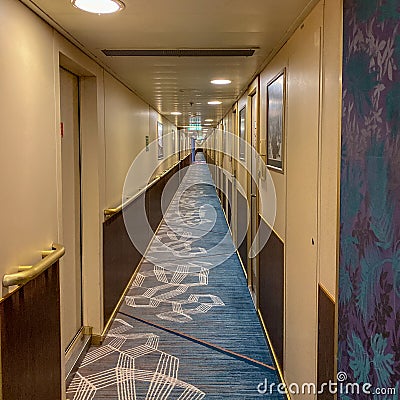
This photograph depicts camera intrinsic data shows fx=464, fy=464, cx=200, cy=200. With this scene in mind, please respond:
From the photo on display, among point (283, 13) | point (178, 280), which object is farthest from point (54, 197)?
point (178, 280)

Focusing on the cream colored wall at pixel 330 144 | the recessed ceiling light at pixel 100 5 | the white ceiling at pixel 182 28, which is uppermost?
the white ceiling at pixel 182 28

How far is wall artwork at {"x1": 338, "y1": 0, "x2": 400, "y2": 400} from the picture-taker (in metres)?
1.19

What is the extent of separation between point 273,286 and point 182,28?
1899 mm

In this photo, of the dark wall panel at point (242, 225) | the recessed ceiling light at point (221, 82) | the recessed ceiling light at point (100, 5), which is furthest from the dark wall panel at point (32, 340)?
the dark wall panel at point (242, 225)

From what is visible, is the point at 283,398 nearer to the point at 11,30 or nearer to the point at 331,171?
the point at 331,171

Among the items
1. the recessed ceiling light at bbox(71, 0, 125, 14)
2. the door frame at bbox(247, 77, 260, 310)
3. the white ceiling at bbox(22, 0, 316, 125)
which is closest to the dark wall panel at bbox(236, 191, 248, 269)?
the door frame at bbox(247, 77, 260, 310)

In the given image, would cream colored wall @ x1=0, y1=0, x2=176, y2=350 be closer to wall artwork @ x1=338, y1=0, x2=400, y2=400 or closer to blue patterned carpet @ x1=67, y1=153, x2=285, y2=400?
blue patterned carpet @ x1=67, y1=153, x2=285, y2=400

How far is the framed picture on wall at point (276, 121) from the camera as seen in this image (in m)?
2.95

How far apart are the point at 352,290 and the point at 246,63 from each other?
7.86ft

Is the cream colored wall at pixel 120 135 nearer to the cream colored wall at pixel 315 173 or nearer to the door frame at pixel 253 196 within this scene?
the door frame at pixel 253 196

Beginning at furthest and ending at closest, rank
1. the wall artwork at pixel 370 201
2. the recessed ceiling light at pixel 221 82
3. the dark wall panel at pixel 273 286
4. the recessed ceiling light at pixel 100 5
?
the recessed ceiling light at pixel 221 82 → the dark wall panel at pixel 273 286 → the recessed ceiling light at pixel 100 5 → the wall artwork at pixel 370 201

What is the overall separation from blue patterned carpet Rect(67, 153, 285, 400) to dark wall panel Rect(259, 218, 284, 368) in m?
0.19

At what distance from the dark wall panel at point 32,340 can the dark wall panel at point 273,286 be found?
1.41 meters

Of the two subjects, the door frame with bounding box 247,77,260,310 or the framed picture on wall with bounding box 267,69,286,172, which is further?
the door frame with bounding box 247,77,260,310
